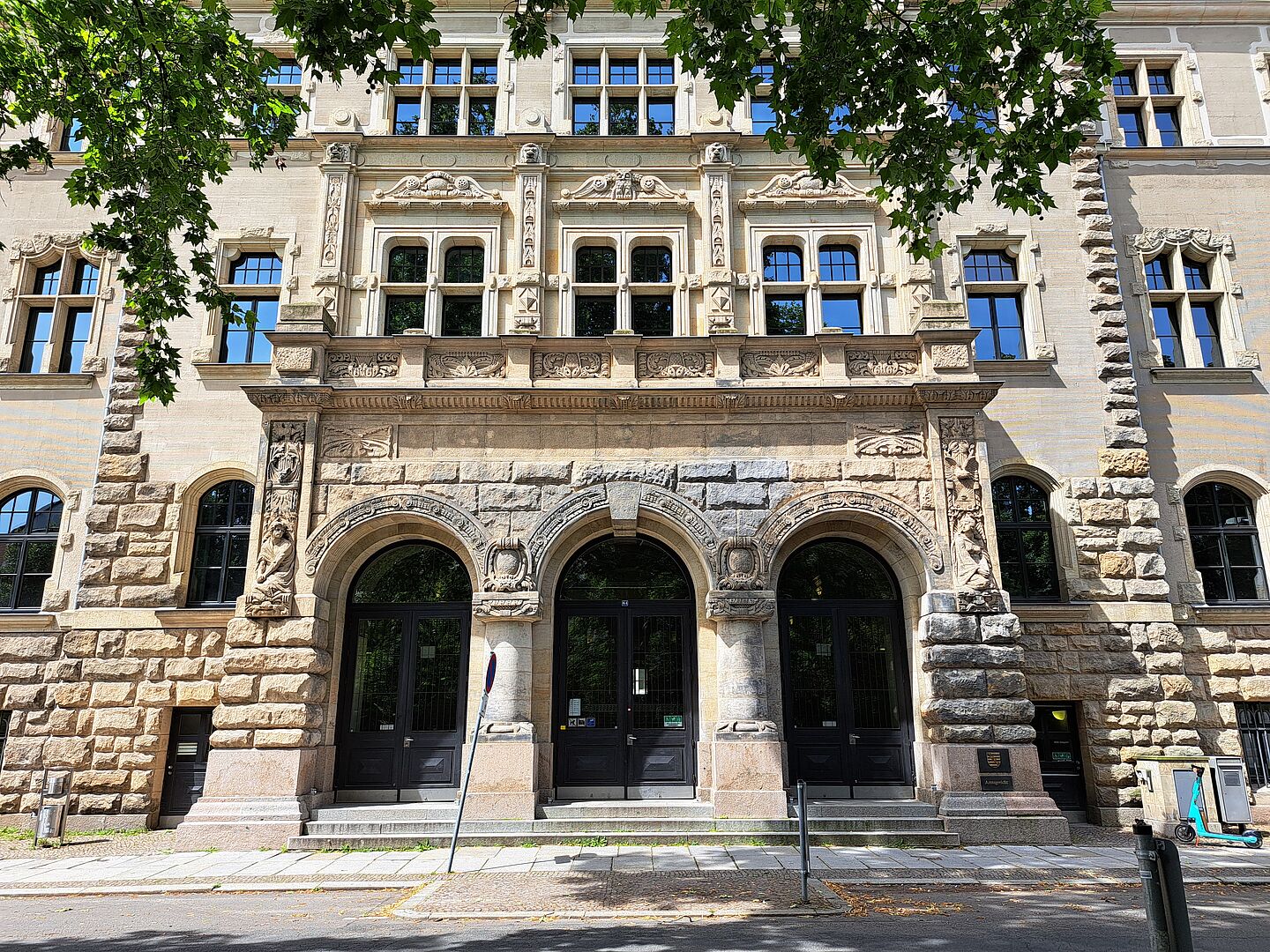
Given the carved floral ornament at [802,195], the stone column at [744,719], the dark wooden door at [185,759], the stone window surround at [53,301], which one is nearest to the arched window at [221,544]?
the dark wooden door at [185,759]

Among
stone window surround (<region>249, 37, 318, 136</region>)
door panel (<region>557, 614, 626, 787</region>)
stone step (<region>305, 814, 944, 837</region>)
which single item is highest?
stone window surround (<region>249, 37, 318, 136</region>)

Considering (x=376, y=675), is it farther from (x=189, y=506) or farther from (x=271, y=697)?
(x=189, y=506)

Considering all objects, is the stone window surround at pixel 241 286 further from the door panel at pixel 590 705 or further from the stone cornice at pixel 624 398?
the door panel at pixel 590 705

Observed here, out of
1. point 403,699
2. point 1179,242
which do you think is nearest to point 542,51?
point 403,699

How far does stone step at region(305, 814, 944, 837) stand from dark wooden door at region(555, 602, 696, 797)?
4.28ft

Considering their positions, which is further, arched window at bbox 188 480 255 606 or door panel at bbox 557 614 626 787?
arched window at bbox 188 480 255 606

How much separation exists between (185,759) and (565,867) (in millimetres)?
8211

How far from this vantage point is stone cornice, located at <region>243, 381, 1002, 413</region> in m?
14.4

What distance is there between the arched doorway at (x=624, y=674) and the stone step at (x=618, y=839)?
1.50 meters

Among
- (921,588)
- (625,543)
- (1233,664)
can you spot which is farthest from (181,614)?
(1233,664)

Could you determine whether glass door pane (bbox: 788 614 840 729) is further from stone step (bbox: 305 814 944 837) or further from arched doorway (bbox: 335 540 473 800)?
arched doorway (bbox: 335 540 473 800)

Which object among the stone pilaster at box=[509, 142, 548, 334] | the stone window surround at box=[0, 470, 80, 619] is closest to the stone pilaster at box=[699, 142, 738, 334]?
the stone pilaster at box=[509, 142, 548, 334]

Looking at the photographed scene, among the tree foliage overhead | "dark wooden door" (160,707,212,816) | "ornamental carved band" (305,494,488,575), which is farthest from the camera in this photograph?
"dark wooden door" (160,707,212,816)

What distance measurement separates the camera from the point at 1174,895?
14.9ft
